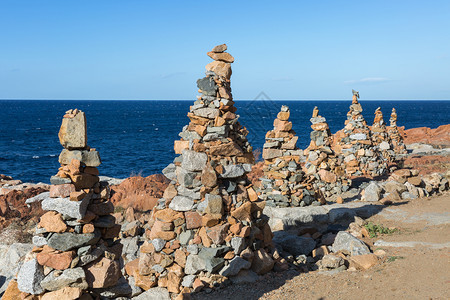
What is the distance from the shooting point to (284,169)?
1532cm

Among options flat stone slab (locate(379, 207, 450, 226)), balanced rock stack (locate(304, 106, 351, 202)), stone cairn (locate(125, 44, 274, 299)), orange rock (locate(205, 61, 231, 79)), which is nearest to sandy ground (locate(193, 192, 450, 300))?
stone cairn (locate(125, 44, 274, 299))

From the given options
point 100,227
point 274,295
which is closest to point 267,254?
point 274,295

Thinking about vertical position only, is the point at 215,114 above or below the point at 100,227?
above

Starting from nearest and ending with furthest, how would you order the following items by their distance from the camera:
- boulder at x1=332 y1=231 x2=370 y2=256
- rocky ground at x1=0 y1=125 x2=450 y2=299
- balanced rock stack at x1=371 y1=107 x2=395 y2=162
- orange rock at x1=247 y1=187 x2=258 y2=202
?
rocky ground at x1=0 y1=125 x2=450 y2=299, orange rock at x1=247 y1=187 x2=258 y2=202, boulder at x1=332 y1=231 x2=370 y2=256, balanced rock stack at x1=371 y1=107 x2=395 y2=162

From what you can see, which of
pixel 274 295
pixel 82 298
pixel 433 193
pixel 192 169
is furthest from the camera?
pixel 433 193

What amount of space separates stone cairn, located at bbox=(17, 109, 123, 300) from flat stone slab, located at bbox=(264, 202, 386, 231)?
8.07 m

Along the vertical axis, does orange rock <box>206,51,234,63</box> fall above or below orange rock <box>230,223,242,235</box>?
above

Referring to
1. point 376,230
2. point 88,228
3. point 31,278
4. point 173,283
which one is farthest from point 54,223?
point 376,230

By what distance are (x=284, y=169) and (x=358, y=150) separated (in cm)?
872

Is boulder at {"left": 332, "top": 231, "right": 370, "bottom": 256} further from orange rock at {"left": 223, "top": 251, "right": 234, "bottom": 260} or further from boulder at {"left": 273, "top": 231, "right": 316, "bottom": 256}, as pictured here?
orange rock at {"left": 223, "top": 251, "right": 234, "bottom": 260}

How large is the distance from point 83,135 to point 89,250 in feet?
5.40

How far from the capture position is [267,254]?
30.0 ft

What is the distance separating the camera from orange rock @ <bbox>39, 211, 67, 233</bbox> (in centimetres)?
546

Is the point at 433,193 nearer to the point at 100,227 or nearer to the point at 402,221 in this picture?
the point at 402,221
